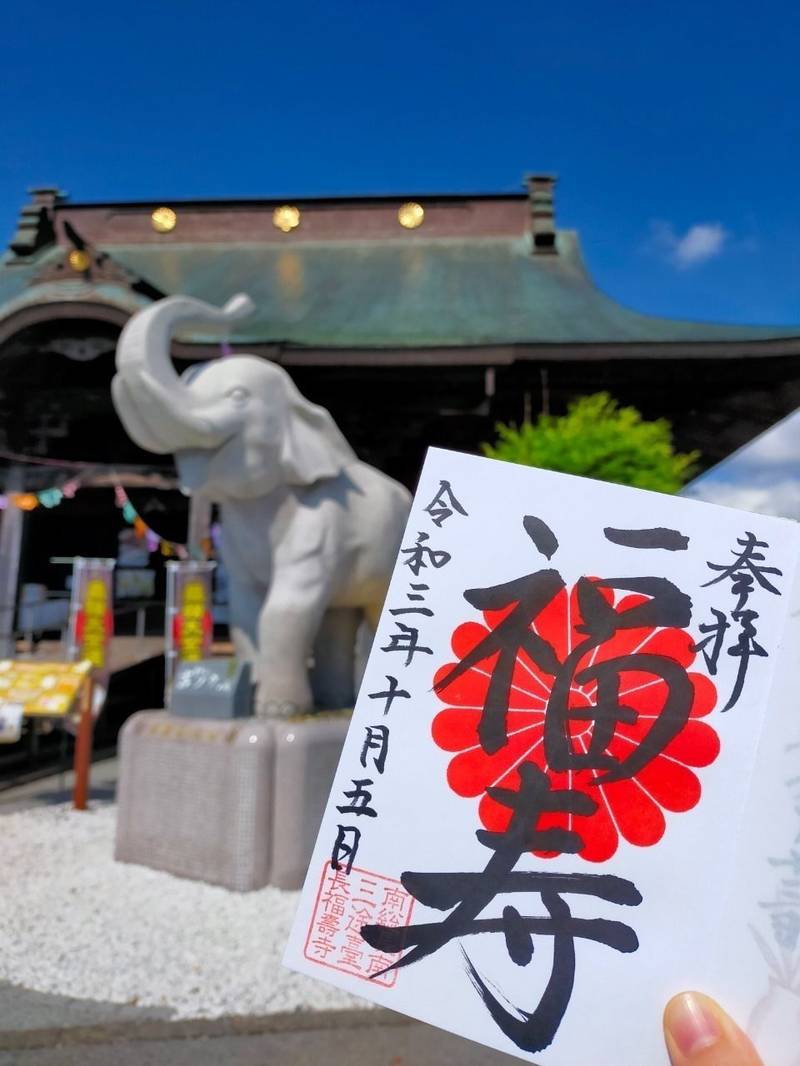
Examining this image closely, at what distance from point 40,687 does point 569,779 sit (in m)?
4.25

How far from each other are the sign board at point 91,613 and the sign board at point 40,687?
211 centimetres

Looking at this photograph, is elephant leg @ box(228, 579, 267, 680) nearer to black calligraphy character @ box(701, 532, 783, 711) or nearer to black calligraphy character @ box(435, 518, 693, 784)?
black calligraphy character @ box(435, 518, 693, 784)

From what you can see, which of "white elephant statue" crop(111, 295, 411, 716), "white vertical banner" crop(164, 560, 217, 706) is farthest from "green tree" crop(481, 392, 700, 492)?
"white vertical banner" crop(164, 560, 217, 706)

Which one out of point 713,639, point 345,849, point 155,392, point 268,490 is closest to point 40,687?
point 268,490

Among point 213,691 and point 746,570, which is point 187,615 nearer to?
point 213,691

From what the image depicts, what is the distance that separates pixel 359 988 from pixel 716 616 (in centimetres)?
70

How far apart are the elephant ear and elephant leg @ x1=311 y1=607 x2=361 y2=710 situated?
89cm

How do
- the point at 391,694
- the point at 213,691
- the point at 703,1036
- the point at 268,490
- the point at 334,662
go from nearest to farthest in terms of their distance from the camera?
1. the point at 703,1036
2. the point at 391,694
3. the point at 213,691
4. the point at 268,490
5. the point at 334,662

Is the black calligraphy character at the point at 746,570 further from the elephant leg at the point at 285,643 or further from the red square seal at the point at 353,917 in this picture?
the elephant leg at the point at 285,643

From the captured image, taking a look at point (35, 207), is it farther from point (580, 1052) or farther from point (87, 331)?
point (580, 1052)

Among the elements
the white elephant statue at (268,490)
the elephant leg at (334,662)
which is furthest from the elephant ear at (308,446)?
the elephant leg at (334,662)

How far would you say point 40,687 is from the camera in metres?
4.44

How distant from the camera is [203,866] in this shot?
3.47 metres

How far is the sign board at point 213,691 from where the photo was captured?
145 inches
